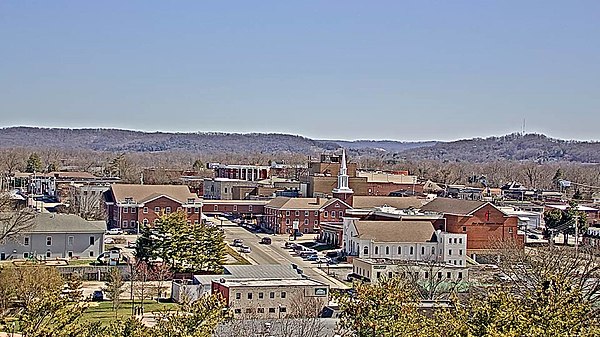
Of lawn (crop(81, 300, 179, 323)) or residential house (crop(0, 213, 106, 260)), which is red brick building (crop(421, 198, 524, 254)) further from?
lawn (crop(81, 300, 179, 323))

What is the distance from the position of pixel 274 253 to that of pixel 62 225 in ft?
36.7

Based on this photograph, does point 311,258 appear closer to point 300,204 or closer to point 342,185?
point 300,204

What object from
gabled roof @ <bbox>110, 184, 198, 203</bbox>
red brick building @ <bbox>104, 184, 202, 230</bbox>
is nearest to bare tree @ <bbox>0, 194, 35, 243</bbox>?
red brick building @ <bbox>104, 184, 202, 230</bbox>

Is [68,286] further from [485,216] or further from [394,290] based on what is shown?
[485,216]

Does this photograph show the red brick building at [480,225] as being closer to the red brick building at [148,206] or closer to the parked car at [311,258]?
the parked car at [311,258]

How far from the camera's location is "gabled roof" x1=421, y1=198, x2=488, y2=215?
154ft

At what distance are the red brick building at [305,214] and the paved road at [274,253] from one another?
49.7 inches

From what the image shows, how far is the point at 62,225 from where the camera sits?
41688 millimetres

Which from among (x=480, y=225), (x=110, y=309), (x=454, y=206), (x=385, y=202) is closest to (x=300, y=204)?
(x=385, y=202)

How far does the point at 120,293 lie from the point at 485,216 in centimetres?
2259

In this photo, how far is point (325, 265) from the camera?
4241cm

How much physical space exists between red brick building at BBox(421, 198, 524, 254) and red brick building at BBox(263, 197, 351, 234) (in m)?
9.93

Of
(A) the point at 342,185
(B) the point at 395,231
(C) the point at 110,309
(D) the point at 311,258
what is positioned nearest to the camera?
(C) the point at 110,309

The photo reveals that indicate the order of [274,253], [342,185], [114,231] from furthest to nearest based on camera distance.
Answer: [342,185] < [114,231] < [274,253]
